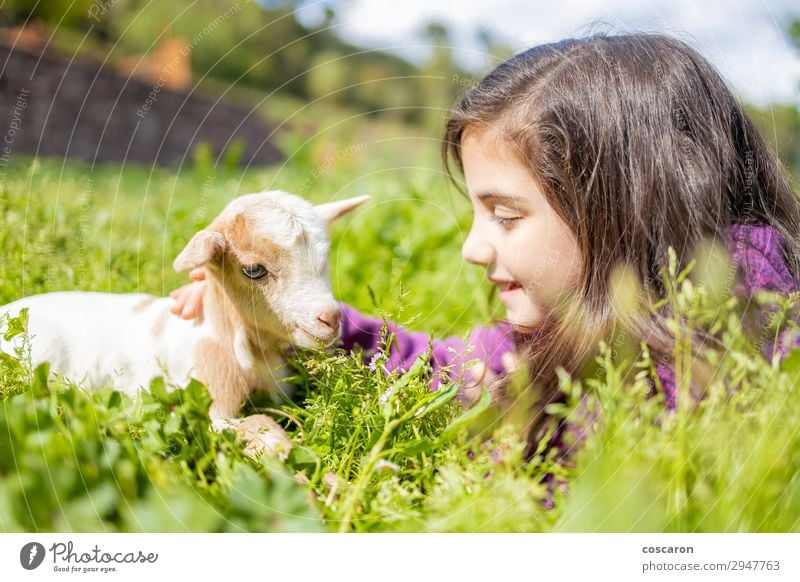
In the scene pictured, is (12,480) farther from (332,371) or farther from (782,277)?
(782,277)

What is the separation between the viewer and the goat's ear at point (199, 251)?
40.6 inches

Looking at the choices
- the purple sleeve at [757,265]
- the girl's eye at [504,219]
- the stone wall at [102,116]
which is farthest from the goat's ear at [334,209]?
the stone wall at [102,116]

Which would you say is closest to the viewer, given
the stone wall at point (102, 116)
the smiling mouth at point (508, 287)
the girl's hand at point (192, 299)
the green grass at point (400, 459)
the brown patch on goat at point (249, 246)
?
the green grass at point (400, 459)

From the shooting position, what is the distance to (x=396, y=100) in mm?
2324

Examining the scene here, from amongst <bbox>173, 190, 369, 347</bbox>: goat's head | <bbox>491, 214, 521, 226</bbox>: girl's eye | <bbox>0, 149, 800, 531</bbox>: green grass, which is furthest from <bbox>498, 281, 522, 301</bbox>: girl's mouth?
<bbox>173, 190, 369, 347</bbox>: goat's head

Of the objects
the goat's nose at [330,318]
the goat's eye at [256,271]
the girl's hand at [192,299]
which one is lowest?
the goat's nose at [330,318]

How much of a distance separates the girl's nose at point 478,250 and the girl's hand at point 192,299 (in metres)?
0.45

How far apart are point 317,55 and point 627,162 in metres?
1.11

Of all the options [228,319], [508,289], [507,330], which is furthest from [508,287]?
[228,319]

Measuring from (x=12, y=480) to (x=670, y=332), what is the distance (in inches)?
34.8

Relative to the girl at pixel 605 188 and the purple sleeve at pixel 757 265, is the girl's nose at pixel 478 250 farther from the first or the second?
the purple sleeve at pixel 757 265

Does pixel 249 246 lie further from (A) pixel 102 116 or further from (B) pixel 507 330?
(A) pixel 102 116

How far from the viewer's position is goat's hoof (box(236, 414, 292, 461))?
978 mm
